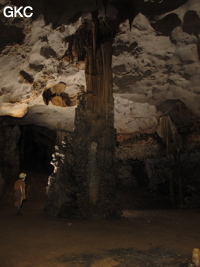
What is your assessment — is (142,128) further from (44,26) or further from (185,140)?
(44,26)

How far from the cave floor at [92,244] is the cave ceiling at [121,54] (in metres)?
4.72

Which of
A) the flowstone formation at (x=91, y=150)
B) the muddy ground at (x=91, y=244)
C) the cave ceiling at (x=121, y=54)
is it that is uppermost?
the cave ceiling at (x=121, y=54)

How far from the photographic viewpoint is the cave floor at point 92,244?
3.33 metres

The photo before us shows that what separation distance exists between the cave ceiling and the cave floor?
4.72 meters

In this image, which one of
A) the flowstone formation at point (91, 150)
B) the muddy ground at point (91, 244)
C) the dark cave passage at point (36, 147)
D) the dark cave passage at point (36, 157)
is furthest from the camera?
the dark cave passage at point (36, 147)

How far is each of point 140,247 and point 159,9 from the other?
5.22 metres

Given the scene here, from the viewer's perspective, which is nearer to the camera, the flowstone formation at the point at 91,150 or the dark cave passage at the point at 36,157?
the flowstone formation at the point at 91,150

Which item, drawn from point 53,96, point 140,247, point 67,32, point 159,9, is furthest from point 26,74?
point 140,247

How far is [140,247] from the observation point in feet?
13.4

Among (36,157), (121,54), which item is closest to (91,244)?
(121,54)

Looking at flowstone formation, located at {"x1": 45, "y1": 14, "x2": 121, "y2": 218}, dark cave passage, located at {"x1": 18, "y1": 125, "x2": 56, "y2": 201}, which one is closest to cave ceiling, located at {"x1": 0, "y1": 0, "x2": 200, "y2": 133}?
flowstone formation, located at {"x1": 45, "y1": 14, "x2": 121, "y2": 218}

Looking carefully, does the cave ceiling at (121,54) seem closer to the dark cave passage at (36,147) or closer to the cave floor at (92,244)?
the cave floor at (92,244)

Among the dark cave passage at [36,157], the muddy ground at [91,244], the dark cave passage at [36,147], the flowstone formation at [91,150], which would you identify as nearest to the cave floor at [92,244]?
the muddy ground at [91,244]

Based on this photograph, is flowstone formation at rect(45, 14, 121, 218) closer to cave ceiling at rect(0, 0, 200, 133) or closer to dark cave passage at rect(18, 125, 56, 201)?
cave ceiling at rect(0, 0, 200, 133)
